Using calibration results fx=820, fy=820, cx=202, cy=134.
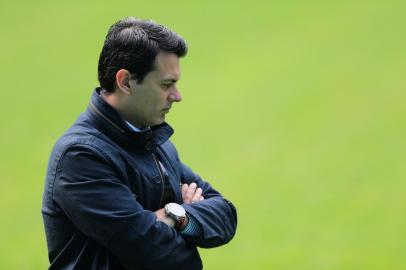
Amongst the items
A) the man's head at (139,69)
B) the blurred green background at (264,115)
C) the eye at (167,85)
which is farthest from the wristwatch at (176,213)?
the blurred green background at (264,115)

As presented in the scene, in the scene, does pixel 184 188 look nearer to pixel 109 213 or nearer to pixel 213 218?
pixel 213 218

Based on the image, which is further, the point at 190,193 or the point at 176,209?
the point at 190,193

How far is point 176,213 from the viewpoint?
3.58 m

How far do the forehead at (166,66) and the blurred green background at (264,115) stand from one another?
213 inches

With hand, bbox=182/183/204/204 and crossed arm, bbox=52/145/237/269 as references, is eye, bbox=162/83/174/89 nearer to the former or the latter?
crossed arm, bbox=52/145/237/269

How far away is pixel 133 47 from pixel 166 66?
0.57ft

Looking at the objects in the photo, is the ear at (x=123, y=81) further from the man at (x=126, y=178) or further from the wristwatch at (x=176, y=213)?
the wristwatch at (x=176, y=213)

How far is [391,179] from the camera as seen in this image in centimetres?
1066

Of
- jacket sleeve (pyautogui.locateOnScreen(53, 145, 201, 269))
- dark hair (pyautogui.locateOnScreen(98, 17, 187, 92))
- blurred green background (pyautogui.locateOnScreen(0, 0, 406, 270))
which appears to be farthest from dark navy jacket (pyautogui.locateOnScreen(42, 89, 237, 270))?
blurred green background (pyautogui.locateOnScreen(0, 0, 406, 270))

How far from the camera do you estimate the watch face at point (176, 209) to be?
358 cm

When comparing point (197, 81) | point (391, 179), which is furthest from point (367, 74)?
point (391, 179)

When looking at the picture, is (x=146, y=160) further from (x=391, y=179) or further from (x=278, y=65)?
(x=278, y=65)

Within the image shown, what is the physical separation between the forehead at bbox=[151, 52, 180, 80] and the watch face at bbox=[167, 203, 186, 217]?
1.85 feet

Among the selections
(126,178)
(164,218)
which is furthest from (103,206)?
(164,218)
